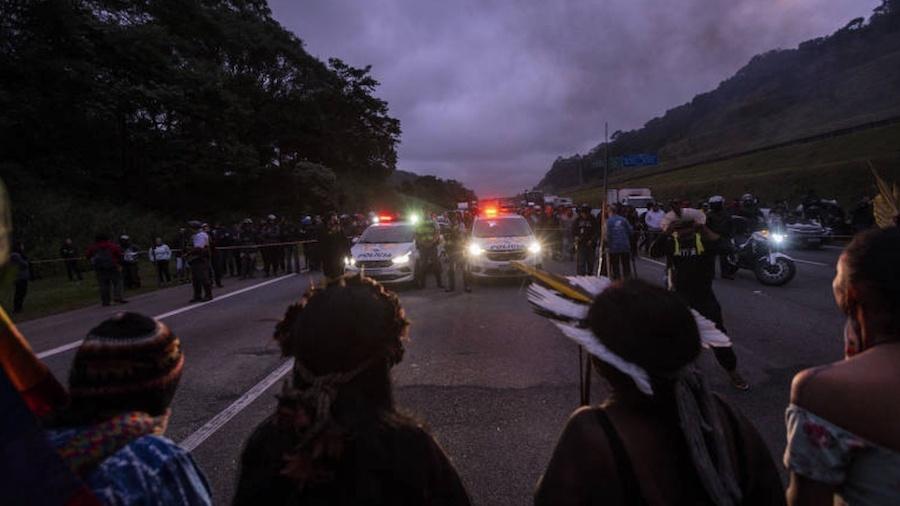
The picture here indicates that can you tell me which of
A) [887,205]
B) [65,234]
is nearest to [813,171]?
[887,205]

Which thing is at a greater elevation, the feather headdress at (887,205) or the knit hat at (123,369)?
the feather headdress at (887,205)

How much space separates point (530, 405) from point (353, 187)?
143ft

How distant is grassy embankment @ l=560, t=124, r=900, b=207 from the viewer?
109 feet

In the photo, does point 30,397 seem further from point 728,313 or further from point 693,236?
point 728,313

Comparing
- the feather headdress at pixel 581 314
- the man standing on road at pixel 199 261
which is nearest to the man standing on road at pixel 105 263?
the man standing on road at pixel 199 261

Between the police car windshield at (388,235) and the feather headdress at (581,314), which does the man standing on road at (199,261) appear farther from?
the feather headdress at (581,314)

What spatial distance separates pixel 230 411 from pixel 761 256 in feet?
37.8

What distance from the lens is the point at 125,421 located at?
1.59 meters

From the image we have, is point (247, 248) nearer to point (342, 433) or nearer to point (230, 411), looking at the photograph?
point (230, 411)

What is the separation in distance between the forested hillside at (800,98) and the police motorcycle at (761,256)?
4926 cm

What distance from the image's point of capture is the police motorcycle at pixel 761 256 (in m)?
12.0

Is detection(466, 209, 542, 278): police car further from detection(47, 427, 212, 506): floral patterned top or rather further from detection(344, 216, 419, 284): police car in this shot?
detection(47, 427, 212, 506): floral patterned top

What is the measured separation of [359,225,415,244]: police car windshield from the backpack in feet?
19.1

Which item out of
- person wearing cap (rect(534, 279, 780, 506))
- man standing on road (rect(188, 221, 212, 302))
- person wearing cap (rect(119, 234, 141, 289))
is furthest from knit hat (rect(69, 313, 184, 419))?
person wearing cap (rect(119, 234, 141, 289))
